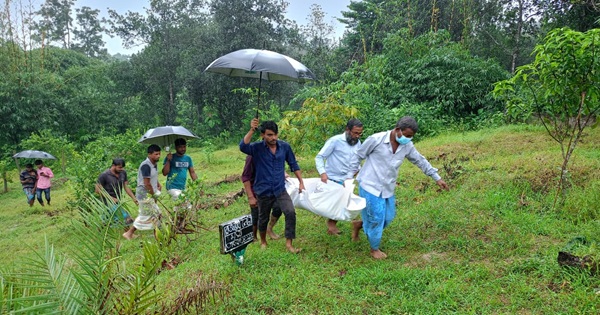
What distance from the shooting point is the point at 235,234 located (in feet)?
11.2

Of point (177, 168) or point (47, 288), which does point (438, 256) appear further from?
point (177, 168)

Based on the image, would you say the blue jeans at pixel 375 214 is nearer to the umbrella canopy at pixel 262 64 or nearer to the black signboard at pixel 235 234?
the black signboard at pixel 235 234

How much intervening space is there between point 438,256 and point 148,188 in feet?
11.9

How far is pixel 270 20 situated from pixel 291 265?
16229mm

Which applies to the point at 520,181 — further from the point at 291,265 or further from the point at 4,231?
the point at 4,231

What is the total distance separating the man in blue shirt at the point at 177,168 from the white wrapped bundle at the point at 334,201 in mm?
1963

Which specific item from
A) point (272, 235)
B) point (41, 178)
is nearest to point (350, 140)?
point (272, 235)

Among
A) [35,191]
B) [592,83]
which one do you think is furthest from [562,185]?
[35,191]

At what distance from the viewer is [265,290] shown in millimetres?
3316

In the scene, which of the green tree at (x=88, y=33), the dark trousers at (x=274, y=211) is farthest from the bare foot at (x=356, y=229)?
the green tree at (x=88, y=33)

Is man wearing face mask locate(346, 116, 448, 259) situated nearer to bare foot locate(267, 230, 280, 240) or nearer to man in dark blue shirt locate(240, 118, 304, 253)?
man in dark blue shirt locate(240, 118, 304, 253)

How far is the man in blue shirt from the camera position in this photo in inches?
207

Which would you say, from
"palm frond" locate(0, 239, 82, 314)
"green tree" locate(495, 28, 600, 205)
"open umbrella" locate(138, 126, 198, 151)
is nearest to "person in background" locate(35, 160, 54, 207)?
"open umbrella" locate(138, 126, 198, 151)

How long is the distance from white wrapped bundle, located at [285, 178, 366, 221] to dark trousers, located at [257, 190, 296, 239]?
0.22m
